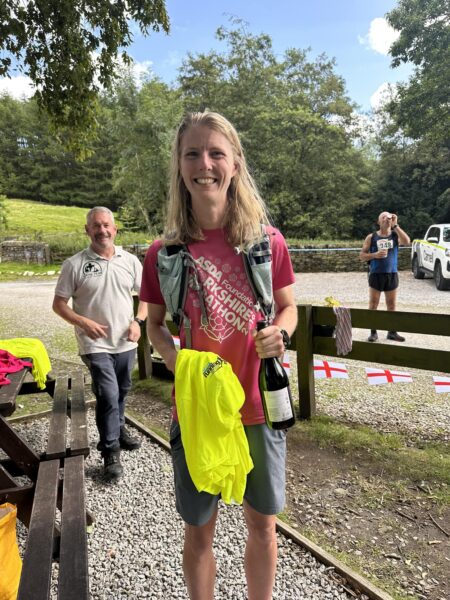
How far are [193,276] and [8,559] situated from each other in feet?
5.57

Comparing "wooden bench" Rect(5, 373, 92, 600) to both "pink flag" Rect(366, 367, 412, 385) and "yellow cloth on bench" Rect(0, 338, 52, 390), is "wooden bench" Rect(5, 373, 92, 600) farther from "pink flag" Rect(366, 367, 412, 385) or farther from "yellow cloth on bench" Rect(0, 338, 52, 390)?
"pink flag" Rect(366, 367, 412, 385)

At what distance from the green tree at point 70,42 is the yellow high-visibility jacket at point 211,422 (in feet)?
24.4

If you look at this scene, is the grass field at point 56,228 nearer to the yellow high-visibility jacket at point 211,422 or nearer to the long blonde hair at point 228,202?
the long blonde hair at point 228,202

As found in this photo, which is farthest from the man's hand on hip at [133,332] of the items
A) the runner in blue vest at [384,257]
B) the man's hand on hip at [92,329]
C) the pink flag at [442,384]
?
the runner in blue vest at [384,257]

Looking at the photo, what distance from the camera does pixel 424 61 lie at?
813 inches

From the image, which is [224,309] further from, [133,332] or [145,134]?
[145,134]

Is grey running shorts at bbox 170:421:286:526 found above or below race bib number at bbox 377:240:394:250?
below

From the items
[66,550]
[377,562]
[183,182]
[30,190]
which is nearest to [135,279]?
[183,182]

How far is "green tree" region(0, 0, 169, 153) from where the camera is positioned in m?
6.86

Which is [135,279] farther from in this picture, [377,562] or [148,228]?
[148,228]

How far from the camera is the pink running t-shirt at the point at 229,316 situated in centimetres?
160

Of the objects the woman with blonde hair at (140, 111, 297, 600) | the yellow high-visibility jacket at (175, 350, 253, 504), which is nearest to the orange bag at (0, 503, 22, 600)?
the woman with blonde hair at (140, 111, 297, 600)

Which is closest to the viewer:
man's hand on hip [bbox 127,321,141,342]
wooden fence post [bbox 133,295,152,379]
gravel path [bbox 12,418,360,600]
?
gravel path [bbox 12,418,360,600]

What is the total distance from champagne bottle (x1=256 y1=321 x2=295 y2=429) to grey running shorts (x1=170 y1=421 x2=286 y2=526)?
8 cm
